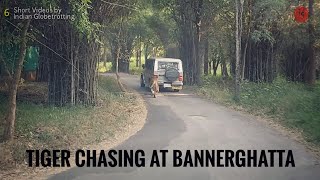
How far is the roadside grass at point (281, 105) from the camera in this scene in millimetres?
11875

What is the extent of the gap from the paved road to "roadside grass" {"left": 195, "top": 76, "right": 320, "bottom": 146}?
88cm

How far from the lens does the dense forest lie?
11.1 m

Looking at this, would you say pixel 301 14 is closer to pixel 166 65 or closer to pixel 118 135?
pixel 166 65

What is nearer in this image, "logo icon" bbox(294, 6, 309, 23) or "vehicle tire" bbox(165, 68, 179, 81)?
"vehicle tire" bbox(165, 68, 179, 81)

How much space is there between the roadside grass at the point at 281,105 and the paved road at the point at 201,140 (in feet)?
2.87

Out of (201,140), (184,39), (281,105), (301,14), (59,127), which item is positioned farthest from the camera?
(184,39)

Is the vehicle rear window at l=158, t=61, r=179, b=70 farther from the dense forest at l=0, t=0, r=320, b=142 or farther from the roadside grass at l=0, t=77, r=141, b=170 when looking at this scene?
the roadside grass at l=0, t=77, r=141, b=170

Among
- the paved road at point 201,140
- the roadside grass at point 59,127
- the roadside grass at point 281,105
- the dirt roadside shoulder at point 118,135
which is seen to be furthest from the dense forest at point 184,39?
the paved road at point 201,140

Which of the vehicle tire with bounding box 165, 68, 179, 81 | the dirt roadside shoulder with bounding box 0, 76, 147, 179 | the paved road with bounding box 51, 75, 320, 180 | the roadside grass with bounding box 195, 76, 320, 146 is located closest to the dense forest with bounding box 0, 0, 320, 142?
the roadside grass with bounding box 195, 76, 320, 146

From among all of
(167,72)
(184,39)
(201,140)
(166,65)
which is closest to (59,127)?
(201,140)

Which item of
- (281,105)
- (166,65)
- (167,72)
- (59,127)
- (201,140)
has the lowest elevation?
(201,140)

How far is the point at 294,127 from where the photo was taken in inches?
473

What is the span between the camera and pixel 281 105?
15180 millimetres

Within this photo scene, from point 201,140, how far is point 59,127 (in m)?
3.98
